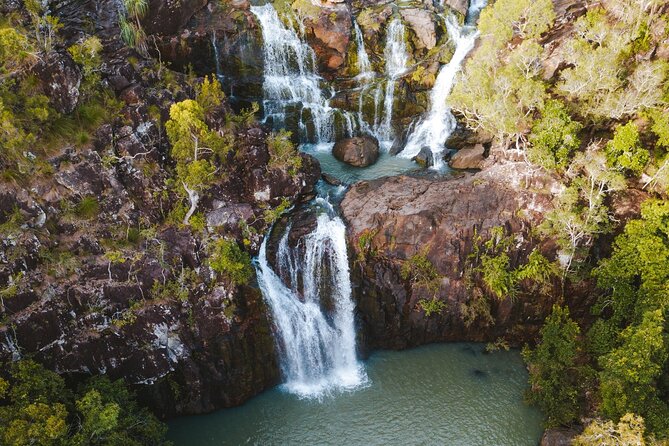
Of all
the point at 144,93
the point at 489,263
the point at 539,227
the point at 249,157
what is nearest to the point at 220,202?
the point at 249,157

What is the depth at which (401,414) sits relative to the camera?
899 inches

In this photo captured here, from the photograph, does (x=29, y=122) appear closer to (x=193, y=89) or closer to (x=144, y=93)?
(x=144, y=93)

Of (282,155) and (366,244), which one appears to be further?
(282,155)

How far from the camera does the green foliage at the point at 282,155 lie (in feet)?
87.2

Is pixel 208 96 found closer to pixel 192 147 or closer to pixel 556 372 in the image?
pixel 192 147

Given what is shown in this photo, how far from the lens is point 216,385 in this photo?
23.1m

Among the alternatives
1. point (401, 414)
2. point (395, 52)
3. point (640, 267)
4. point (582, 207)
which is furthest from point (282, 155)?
point (640, 267)

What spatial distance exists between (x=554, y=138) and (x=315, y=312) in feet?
50.5

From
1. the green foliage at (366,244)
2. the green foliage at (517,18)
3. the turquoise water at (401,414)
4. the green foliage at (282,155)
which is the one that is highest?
the green foliage at (517,18)

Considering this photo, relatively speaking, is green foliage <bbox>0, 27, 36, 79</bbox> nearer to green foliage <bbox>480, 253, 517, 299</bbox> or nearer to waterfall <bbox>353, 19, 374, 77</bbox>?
waterfall <bbox>353, 19, 374, 77</bbox>

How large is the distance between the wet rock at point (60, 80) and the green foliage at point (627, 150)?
25.7 metres

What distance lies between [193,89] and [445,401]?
69.9 feet

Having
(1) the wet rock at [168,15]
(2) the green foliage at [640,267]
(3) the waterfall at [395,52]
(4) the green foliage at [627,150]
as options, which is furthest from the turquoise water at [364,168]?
(2) the green foliage at [640,267]

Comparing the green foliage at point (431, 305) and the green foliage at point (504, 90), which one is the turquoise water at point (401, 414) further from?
the green foliage at point (504, 90)
